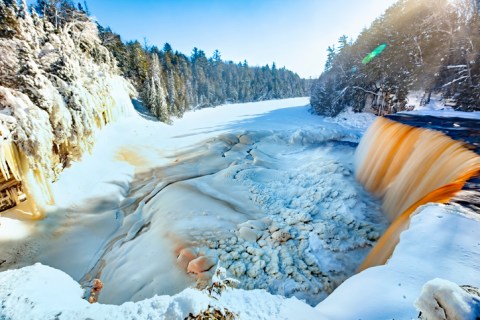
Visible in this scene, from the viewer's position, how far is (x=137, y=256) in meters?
Answer: 6.34

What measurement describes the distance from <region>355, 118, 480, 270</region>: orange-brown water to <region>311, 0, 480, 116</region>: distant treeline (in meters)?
9.65

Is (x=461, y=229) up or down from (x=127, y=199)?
up

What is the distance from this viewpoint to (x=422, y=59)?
1959cm

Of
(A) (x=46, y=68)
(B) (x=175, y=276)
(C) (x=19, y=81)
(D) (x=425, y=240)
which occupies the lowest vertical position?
(B) (x=175, y=276)

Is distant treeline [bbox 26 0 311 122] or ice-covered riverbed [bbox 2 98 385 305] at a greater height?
distant treeline [bbox 26 0 311 122]

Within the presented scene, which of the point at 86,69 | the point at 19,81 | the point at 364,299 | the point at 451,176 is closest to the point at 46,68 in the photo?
the point at 19,81

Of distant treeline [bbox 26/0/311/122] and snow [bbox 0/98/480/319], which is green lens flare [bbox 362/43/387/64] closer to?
snow [bbox 0/98/480/319]

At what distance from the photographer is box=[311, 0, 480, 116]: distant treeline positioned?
1557 cm

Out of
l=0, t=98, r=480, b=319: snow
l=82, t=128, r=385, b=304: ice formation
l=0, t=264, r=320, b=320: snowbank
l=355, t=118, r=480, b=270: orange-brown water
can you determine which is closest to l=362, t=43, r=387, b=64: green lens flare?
l=0, t=98, r=480, b=319: snow

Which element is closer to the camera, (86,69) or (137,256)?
(137,256)

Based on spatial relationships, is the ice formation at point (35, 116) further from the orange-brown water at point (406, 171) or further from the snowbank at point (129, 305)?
the orange-brown water at point (406, 171)

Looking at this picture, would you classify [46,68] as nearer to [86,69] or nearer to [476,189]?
[86,69]

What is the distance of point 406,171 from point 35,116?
40.2 ft

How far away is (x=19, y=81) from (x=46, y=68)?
2270 millimetres
